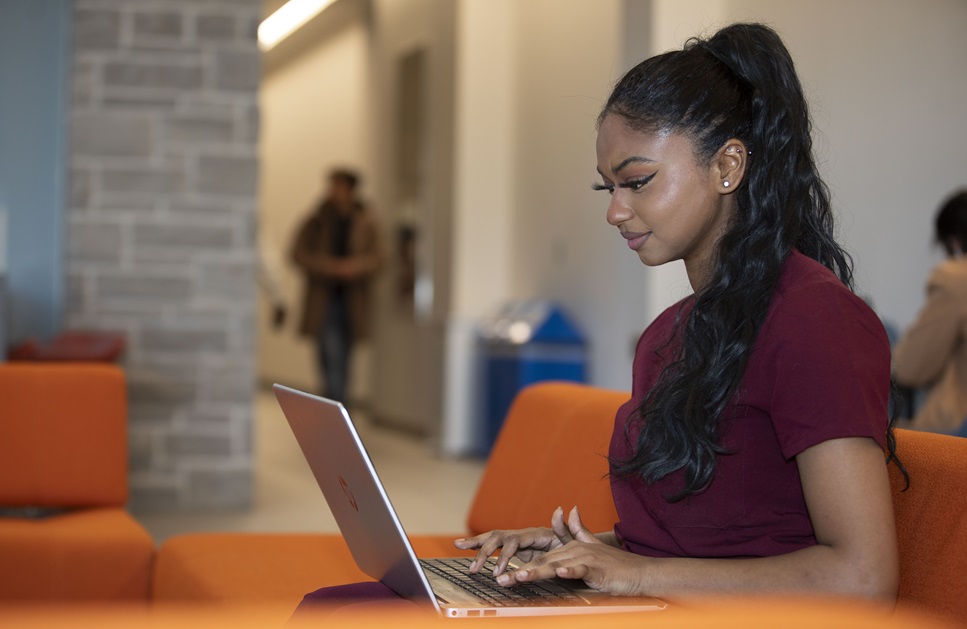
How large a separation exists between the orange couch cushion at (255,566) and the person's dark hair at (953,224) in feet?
7.59

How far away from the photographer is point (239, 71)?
525cm

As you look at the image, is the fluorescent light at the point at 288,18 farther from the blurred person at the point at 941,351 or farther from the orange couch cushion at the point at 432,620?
the orange couch cushion at the point at 432,620

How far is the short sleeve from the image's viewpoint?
127 cm

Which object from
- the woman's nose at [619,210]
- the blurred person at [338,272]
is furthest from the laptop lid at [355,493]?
the blurred person at [338,272]

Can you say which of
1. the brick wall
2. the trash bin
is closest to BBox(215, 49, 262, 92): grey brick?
the brick wall

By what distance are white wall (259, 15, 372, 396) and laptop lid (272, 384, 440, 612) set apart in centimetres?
807

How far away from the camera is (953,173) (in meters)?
5.11

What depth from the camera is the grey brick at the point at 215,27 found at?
5207 millimetres

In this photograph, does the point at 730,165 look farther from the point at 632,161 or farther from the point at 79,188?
the point at 79,188

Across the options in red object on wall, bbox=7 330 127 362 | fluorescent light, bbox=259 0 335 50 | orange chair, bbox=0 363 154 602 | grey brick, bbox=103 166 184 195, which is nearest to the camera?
orange chair, bbox=0 363 154 602

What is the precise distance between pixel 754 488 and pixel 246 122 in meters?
4.26

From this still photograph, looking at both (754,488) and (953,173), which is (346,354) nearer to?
(953,173)

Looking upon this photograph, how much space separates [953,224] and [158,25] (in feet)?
11.2

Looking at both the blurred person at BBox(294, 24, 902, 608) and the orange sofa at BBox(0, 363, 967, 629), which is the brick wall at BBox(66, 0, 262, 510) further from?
the blurred person at BBox(294, 24, 902, 608)
